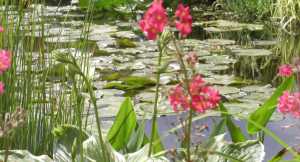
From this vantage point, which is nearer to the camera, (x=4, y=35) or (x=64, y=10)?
(x=4, y=35)

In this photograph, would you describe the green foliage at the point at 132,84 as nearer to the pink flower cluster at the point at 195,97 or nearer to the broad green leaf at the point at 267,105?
the broad green leaf at the point at 267,105

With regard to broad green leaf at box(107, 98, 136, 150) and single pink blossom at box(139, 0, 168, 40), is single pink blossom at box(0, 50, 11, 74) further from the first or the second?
broad green leaf at box(107, 98, 136, 150)

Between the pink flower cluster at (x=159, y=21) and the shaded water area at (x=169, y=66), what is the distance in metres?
1.11

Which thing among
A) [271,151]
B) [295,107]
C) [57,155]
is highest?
[295,107]

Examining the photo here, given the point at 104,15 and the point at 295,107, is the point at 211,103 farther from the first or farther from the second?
the point at 104,15

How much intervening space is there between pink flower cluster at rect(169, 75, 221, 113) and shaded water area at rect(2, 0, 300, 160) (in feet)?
3.64

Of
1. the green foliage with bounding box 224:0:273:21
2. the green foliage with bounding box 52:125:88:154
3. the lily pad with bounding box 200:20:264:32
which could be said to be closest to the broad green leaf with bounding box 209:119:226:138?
the green foliage with bounding box 52:125:88:154

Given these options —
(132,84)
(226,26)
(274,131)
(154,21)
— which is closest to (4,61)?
(154,21)

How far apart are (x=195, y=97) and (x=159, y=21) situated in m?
0.10

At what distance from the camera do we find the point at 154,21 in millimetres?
700

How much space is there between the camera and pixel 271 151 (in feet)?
8.14

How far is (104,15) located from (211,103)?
7007 millimetres

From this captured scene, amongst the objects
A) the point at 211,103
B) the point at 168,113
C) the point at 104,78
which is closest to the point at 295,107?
the point at 211,103

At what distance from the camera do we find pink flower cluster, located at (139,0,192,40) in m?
0.68
